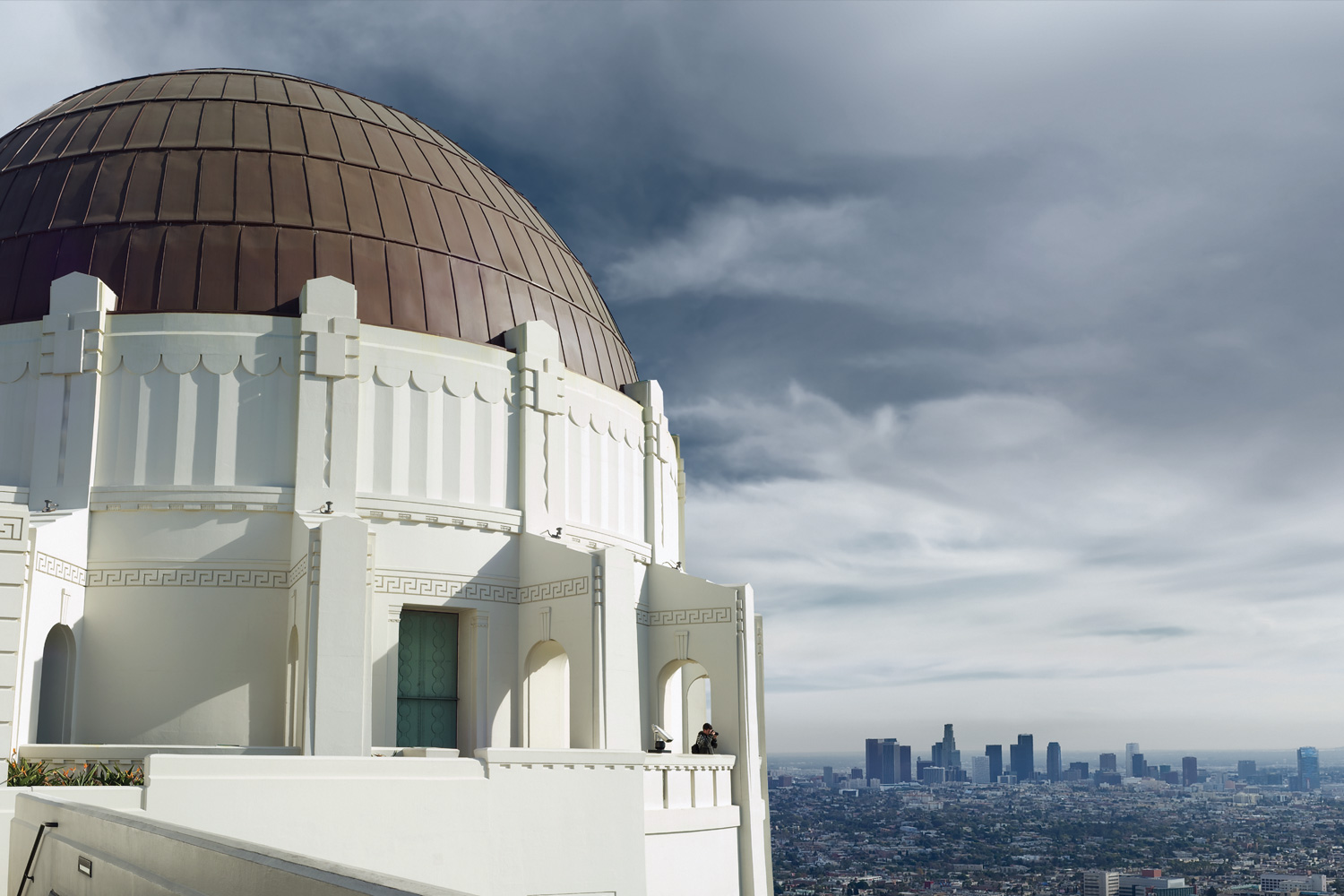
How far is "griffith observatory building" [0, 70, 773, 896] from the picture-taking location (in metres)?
19.1

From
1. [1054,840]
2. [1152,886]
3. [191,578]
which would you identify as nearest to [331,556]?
[191,578]

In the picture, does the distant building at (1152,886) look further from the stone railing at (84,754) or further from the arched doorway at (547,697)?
the stone railing at (84,754)

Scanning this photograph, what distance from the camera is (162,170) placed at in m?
24.4

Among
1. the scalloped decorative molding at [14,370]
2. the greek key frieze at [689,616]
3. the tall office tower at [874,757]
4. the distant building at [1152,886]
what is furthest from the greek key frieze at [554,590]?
the tall office tower at [874,757]

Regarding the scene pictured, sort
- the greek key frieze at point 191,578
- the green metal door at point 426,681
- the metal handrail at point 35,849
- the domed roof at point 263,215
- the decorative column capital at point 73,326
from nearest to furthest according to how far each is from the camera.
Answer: the metal handrail at point 35,849 → the greek key frieze at point 191,578 → the decorative column capital at point 73,326 → the green metal door at point 426,681 → the domed roof at point 263,215

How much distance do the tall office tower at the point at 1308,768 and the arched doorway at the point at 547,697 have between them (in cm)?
17069

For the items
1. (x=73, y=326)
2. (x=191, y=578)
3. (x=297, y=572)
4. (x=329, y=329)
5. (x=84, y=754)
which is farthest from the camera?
(x=329, y=329)

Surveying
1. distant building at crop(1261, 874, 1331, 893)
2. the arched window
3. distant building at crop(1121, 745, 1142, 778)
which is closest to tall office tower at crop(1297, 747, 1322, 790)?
distant building at crop(1121, 745, 1142, 778)

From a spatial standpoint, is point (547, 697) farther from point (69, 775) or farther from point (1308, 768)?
point (1308, 768)

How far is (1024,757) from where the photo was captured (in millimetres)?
178875

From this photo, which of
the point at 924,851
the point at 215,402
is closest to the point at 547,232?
the point at 215,402

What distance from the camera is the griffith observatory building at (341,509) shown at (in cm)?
1909

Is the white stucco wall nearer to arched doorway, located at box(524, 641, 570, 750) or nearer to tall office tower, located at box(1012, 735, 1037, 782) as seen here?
arched doorway, located at box(524, 641, 570, 750)

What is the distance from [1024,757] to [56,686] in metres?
174
